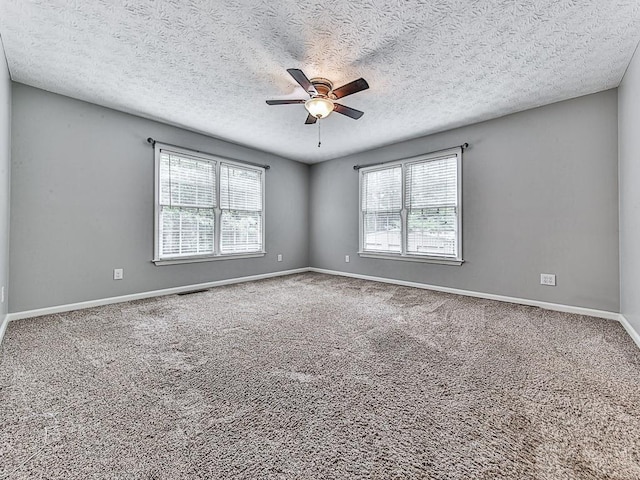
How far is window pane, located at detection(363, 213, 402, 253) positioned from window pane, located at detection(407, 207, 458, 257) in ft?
0.78

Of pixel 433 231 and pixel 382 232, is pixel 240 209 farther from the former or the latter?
pixel 433 231

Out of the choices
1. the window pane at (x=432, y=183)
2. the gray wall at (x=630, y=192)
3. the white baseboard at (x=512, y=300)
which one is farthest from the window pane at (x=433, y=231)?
the gray wall at (x=630, y=192)

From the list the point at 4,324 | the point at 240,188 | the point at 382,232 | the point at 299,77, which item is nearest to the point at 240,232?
the point at 240,188

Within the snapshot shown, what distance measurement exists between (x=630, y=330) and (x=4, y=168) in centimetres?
579

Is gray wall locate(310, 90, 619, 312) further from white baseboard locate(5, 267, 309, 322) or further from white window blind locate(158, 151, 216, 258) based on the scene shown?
white window blind locate(158, 151, 216, 258)

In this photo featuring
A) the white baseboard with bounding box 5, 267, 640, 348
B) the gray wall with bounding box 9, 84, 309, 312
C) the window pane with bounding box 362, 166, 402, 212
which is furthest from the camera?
the window pane with bounding box 362, 166, 402, 212

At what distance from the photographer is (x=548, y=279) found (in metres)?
3.43

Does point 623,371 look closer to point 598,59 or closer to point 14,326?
point 598,59

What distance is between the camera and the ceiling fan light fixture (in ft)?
9.10

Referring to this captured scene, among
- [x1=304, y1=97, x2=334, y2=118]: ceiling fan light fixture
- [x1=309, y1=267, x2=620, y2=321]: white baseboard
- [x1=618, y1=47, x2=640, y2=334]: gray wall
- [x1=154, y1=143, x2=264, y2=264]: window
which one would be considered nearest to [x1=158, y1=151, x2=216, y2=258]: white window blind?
[x1=154, y1=143, x2=264, y2=264]: window

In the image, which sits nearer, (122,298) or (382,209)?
(122,298)

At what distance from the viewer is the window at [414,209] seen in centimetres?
424

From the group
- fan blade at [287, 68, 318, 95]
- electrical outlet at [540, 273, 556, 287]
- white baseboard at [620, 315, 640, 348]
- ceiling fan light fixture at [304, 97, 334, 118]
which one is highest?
fan blade at [287, 68, 318, 95]

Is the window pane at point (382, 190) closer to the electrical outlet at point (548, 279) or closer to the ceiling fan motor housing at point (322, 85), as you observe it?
the electrical outlet at point (548, 279)
